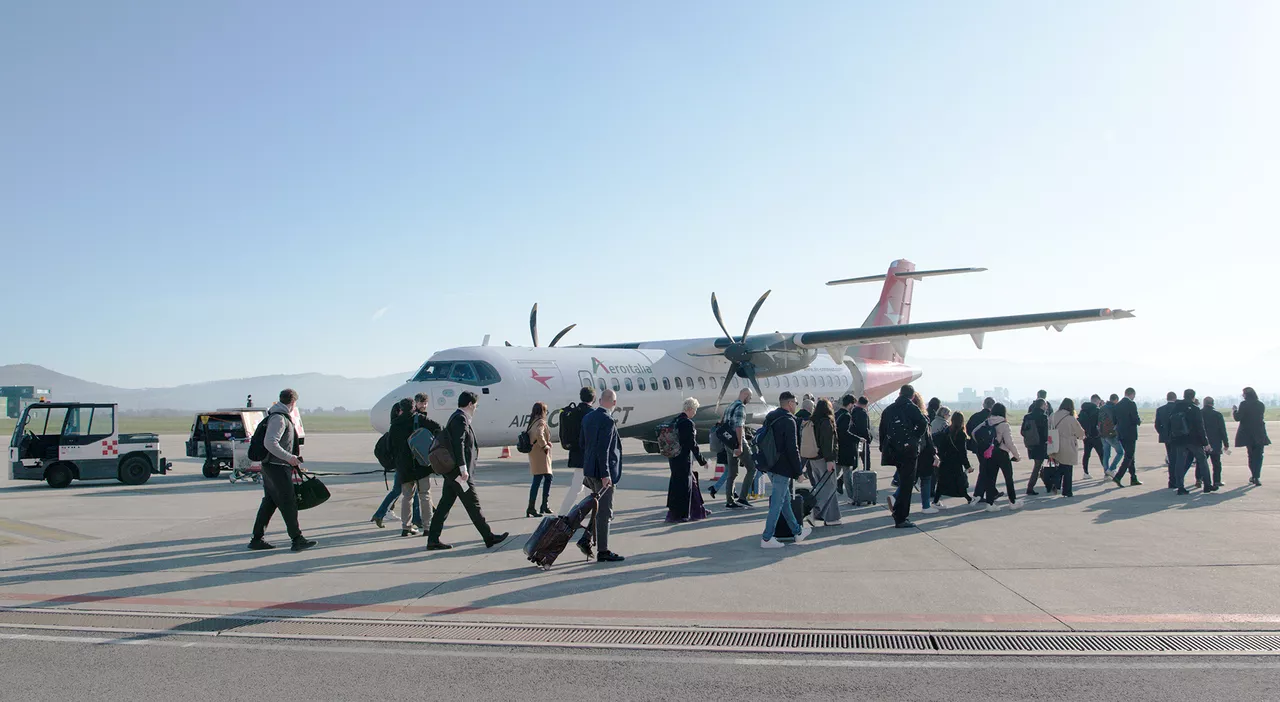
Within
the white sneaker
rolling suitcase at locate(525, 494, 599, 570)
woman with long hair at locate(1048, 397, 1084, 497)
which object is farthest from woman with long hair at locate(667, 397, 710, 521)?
woman with long hair at locate(1048, 397, 1084, 497)

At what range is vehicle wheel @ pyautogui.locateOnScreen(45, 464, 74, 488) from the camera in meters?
15.2

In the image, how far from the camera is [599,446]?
802cm

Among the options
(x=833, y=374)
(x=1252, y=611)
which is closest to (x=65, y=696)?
(x=1252, y=611)

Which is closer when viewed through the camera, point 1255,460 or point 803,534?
point 803,534

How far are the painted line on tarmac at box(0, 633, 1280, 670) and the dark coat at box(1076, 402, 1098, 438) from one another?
10741mm

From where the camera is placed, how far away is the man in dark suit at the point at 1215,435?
1327cm

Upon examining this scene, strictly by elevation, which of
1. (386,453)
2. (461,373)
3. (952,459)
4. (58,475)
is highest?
(461,373)

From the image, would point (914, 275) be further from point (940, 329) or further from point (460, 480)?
point (460, 480)

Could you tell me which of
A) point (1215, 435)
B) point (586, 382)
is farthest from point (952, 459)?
point (586, 382)

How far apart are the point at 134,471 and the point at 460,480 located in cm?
1088

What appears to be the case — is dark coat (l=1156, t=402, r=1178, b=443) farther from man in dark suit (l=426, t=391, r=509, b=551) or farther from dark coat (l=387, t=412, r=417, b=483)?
dark coat (l=387, t=412, r=417, b=483)

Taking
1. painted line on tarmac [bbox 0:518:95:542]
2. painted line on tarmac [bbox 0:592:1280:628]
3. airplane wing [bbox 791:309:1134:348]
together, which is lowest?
painted line on tarmac [bbox 0:592:1280:628]

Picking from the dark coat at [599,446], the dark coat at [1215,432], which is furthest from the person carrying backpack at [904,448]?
the dark coat at [1215,432]

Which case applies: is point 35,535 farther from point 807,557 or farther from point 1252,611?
point 1252,611
